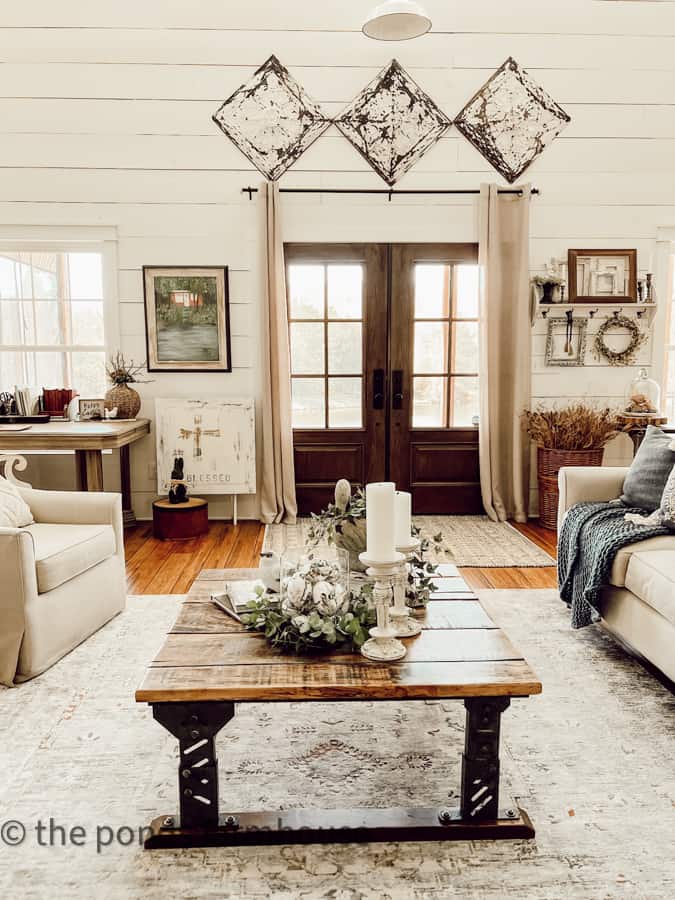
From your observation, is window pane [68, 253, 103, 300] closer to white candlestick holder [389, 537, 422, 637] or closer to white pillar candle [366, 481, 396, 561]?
white candlestick holder [389, 537, 422, 637]

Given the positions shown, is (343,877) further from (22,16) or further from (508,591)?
(22,16)

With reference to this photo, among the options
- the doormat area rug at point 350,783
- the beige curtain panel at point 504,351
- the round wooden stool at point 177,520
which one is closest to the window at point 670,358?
the beige curtain panel at point 504,351

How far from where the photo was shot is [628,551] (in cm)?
275

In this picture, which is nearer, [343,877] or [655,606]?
[343,877]

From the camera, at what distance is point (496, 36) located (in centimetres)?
459

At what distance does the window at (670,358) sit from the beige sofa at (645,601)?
3.09m

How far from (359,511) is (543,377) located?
341 centimetres

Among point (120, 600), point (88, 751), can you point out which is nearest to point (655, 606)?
point (88, 751)

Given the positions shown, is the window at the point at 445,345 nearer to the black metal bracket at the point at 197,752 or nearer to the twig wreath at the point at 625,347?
the twig wreath at the point at 625,347

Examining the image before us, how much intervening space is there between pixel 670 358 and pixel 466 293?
5.58 ft

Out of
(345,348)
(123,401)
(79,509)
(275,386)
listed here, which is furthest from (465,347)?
(79,509)

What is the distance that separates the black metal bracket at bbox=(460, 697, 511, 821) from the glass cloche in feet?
12.1

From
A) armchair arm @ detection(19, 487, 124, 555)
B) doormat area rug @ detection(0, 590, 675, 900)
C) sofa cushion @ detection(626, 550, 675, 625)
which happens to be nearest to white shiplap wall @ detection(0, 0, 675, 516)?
armchair arm @ detection(19, 487, 124, 555)

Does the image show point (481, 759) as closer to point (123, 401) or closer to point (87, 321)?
point (123, 401)
